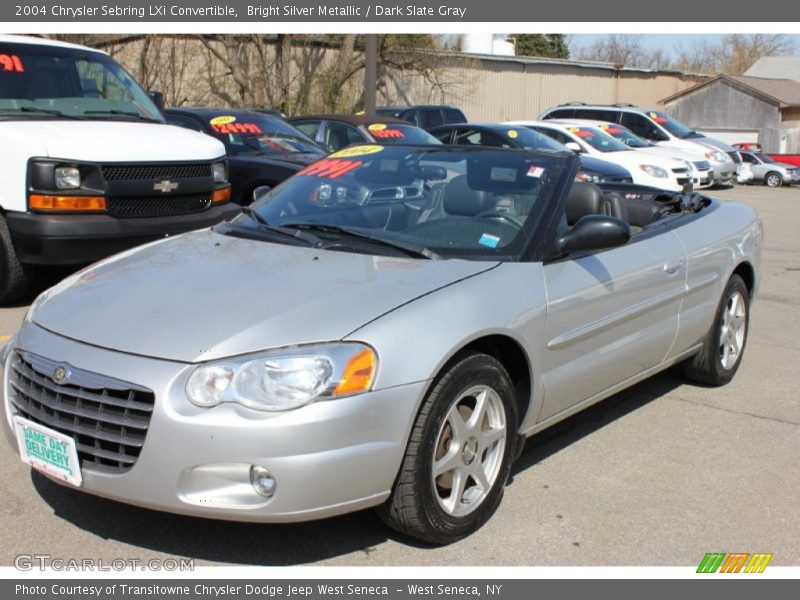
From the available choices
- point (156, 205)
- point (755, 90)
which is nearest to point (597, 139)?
point (156, 205)

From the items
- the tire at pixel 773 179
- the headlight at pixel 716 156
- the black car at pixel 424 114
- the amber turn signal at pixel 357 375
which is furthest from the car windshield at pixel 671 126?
the amber turn signal at pixel 357 375

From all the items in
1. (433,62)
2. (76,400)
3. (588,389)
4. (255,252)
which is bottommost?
(588,389)

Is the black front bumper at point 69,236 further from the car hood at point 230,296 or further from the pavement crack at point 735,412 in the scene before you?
the pavement crack at point 735,412

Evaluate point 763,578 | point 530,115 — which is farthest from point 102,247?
point 530,115

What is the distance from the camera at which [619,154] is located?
1844cm

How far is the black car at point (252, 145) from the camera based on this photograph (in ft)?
32.6

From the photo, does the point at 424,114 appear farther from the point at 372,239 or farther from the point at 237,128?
the point at 372,239

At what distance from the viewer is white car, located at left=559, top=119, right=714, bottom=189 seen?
19766mm

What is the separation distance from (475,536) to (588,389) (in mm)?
1048

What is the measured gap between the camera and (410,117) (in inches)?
745

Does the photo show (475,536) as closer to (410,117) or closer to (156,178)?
(156,178)

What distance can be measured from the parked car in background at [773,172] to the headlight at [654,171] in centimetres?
1033

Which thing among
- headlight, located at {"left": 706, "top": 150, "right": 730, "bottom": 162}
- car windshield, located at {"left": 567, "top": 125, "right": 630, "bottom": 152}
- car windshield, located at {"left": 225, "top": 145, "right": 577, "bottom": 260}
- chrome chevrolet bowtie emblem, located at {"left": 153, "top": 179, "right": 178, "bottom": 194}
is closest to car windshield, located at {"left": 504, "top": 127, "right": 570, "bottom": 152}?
car windshield, located at {"left": 567, "top": 125, "right": 630, "bottom": 152}

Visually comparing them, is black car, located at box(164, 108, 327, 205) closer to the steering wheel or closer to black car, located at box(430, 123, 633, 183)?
black car, located at box(430, 123, 633, 183)
